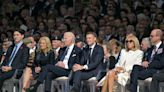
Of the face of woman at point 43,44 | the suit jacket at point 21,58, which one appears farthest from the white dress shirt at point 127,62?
the suit jacket at point 21,58

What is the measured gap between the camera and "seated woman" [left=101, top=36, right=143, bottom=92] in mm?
15648

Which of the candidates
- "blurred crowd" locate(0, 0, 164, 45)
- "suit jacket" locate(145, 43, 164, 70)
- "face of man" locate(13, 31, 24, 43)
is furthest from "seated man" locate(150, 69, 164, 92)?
"face of man" locate(13, 31, 24, 43)

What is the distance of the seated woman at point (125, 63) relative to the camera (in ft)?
51.3

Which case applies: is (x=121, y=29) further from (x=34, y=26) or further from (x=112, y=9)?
(x=34, y=26)

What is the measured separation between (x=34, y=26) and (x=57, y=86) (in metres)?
5.58

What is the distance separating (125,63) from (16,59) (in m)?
2.99

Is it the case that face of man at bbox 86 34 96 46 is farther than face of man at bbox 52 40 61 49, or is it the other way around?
face of man at bbox 52 40 61 49

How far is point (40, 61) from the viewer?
17328mm

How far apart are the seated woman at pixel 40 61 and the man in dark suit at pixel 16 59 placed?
0.97 ft

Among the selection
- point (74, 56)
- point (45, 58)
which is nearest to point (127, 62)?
point (74, 56)

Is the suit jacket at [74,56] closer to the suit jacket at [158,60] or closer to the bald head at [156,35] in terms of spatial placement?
the bald head at [156,35]

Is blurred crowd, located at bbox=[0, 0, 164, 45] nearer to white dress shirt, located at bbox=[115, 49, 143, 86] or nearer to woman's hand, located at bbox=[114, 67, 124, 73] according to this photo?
white dress shirt, located at bbox=[115, 49, 143, 86]

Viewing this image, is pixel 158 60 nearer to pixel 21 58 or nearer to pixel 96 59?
pixel 96 59

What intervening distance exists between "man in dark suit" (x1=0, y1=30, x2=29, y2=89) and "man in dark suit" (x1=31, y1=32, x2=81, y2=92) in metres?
0.80
